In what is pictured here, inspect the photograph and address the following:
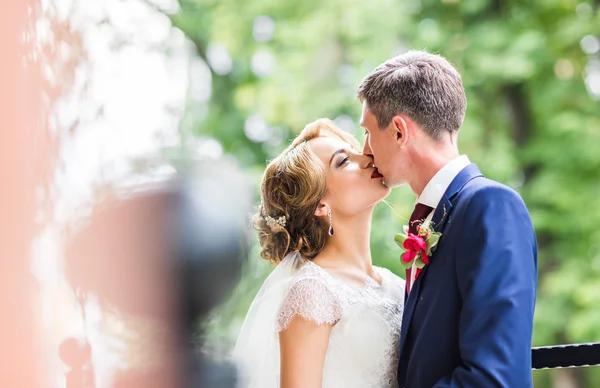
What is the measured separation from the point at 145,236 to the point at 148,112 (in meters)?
4.19

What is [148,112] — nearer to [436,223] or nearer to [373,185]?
[373,185]

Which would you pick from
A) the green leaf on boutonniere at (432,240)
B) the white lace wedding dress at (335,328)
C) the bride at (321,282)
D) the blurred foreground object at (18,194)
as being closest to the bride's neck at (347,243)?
the bride at (321,282)

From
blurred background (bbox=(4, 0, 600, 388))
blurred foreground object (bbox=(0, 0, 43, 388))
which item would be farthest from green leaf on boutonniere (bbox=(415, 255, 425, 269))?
blurred background (bbox=(4, 0, 600, 388))

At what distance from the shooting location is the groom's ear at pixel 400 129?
1.84 m

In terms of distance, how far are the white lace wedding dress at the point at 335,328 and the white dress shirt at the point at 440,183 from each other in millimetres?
307

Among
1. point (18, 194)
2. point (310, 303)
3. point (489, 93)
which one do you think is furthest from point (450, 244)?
point (489, 93)

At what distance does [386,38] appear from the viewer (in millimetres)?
5398

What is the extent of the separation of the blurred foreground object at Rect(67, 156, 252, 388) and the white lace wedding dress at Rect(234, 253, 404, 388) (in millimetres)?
1314

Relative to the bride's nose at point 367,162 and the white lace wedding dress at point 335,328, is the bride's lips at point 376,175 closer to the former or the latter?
A: the bride's nose at point 367,162

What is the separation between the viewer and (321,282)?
208 cm

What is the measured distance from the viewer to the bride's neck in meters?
2.25

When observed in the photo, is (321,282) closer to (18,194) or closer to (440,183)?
(440,183)

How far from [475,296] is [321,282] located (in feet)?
2.13

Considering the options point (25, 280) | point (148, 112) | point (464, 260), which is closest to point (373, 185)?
point (464, 260)
